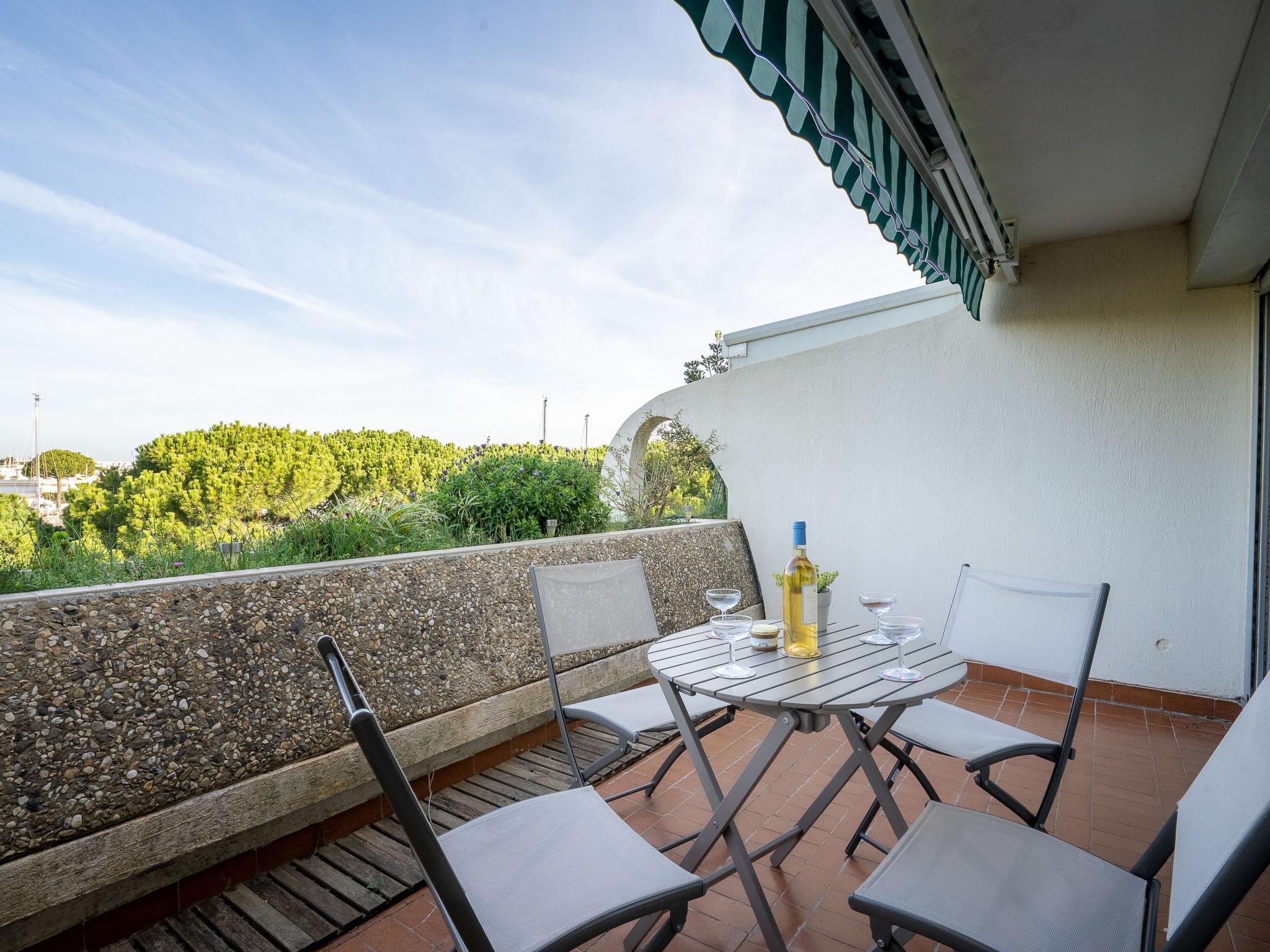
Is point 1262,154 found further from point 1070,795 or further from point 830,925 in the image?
point 830,925

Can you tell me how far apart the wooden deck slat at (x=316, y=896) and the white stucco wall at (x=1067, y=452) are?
12.4 ft

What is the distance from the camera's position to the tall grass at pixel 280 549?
247 cm

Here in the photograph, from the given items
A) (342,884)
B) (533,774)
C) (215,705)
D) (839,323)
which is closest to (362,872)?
(342,884)

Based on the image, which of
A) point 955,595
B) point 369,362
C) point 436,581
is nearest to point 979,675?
point 955,595

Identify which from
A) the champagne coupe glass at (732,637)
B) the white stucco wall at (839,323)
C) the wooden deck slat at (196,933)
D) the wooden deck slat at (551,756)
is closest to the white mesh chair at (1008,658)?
the champagne coupe glass at (732,637)

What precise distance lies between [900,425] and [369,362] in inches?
685

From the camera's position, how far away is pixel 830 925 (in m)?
1.90

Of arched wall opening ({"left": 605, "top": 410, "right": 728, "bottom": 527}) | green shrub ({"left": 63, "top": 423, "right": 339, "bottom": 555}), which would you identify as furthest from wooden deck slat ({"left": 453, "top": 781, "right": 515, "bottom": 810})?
green shrub ({"left": 63, "top": 423, "right": 339, "bottom": 555})

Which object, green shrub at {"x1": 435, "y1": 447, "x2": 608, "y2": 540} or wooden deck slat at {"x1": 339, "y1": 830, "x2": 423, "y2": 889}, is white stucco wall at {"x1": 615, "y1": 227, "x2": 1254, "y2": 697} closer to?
green shrub at {"x1": 435, "y1": 447, "x2": 608, "y2": 540}

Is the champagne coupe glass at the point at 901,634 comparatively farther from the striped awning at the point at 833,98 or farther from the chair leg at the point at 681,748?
the striped awning at the point at 833,98

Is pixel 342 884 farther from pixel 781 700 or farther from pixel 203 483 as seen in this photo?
pixel 203 483

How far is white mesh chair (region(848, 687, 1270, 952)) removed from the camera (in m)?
0.98

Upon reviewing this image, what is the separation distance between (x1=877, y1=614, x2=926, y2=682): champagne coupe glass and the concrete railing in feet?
5.99

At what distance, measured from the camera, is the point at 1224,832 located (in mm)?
1012
